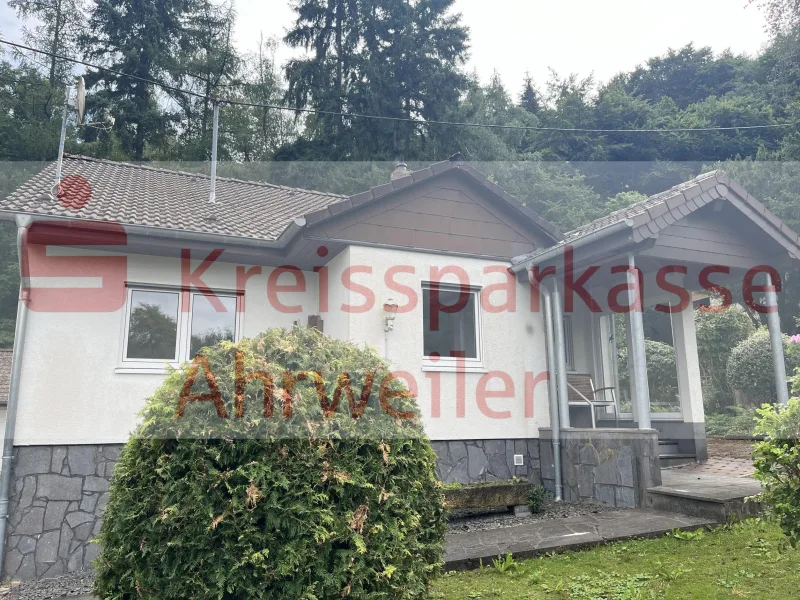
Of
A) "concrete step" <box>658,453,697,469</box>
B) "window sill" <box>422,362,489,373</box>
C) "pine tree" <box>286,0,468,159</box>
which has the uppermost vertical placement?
"pine tree" <box>286,0,468,159</box>

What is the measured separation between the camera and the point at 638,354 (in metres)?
7.40

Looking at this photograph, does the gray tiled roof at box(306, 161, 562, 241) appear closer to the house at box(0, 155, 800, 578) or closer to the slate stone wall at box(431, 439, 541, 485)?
Result: the house at box(0, 155, 800, 578)

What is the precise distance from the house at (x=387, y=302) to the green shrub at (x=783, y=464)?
307 cm

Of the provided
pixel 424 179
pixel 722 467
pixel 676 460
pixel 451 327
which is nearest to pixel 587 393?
pixel 676 460

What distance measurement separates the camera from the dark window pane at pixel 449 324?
8484mm

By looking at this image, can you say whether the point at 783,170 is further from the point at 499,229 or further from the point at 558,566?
the point at 558,566

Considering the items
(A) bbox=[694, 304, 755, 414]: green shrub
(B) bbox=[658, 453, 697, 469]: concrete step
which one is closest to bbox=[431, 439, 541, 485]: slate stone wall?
(B) bbox=[658, 453, 697, 469]: concrete step

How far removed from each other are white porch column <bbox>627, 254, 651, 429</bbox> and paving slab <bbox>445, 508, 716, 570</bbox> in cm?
113

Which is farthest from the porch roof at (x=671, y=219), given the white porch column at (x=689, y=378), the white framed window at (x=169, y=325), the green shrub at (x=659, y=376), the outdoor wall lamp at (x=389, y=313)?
the white framed window at (x=169, y=325)

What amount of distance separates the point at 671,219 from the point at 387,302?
12.3 ft

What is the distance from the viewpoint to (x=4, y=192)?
19547 mm

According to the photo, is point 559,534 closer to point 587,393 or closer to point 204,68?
point 587,393

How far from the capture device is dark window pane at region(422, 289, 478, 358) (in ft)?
27.8

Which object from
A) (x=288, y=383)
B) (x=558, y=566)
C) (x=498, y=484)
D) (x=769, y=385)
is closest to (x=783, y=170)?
(x=769, y=385)
